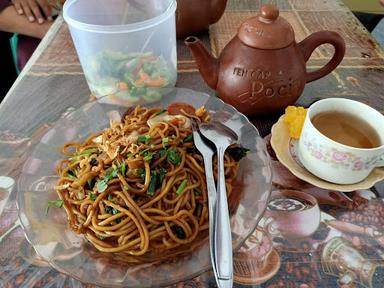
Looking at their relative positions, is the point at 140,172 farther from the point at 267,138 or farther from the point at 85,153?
the point at 267,138

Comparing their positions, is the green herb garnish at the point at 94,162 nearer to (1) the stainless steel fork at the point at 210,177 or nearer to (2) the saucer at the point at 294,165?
(1) the stainless steel fork at the point at 210,177

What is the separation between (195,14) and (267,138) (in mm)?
445

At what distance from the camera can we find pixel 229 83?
725 mm

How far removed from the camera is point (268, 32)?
2.20 feet

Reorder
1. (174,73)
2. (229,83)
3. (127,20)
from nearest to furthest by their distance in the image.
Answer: (229,83) → (174,73) → (127,20)

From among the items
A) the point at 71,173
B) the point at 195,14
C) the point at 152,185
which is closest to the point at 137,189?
the point at 152,185

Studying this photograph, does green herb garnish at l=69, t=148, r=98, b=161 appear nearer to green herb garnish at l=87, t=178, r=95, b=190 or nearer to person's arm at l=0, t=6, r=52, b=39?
green herb garnish at l=87, t=178, r=95, b=190

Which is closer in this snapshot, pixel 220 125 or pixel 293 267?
pixel 293 267

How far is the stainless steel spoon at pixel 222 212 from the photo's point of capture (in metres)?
0.45

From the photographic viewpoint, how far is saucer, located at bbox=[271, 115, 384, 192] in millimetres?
603

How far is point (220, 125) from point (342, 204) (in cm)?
25

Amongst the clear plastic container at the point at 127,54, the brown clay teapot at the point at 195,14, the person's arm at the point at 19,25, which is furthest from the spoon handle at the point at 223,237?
the person's arm at the point at 19,25

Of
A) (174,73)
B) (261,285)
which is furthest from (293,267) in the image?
(174,73)

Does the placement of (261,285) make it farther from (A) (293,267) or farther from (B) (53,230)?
(B) (53,230)
